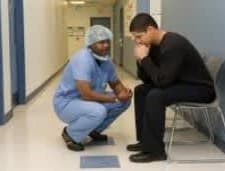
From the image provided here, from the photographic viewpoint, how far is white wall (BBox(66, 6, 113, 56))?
730 inches

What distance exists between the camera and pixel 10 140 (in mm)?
4051

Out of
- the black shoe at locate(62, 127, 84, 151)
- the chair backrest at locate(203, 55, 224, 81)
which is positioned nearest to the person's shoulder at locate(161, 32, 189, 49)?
the chair backrest at locate(203, 55, 224, 81)

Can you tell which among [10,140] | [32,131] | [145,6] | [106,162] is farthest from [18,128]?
[145,6]

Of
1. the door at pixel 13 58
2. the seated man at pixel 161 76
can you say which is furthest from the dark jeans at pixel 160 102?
the door at pixel 13 58

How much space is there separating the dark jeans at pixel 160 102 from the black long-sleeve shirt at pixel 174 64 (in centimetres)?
6

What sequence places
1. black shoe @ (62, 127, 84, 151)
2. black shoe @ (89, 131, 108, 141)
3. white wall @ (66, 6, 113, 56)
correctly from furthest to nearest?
white wall @ (66, 6, 113, 56)
black shoe @ (89, 131, 108, 141)
black shoe @ (62, 127, 84, 151)

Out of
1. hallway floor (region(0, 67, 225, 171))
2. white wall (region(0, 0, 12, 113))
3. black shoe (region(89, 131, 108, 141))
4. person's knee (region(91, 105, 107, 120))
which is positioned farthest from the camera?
white wall (region(0, 0, 12, 113))

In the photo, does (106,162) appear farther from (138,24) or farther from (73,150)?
(138,24)

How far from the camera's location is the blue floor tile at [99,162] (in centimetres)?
324

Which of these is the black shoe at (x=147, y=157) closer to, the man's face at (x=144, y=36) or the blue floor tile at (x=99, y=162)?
the blue floor tile at (x=99, y=162)

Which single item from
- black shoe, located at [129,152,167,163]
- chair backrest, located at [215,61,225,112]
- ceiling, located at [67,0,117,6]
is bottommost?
black shoe, located at [129,152,167,163]

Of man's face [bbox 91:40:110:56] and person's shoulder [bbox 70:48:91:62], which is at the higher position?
man's face [bbox 91:40:110:56]

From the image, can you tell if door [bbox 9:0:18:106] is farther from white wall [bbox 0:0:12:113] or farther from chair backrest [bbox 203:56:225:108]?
chair backrest [bbox 203:56:225:108]

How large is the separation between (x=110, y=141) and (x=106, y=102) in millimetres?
460
